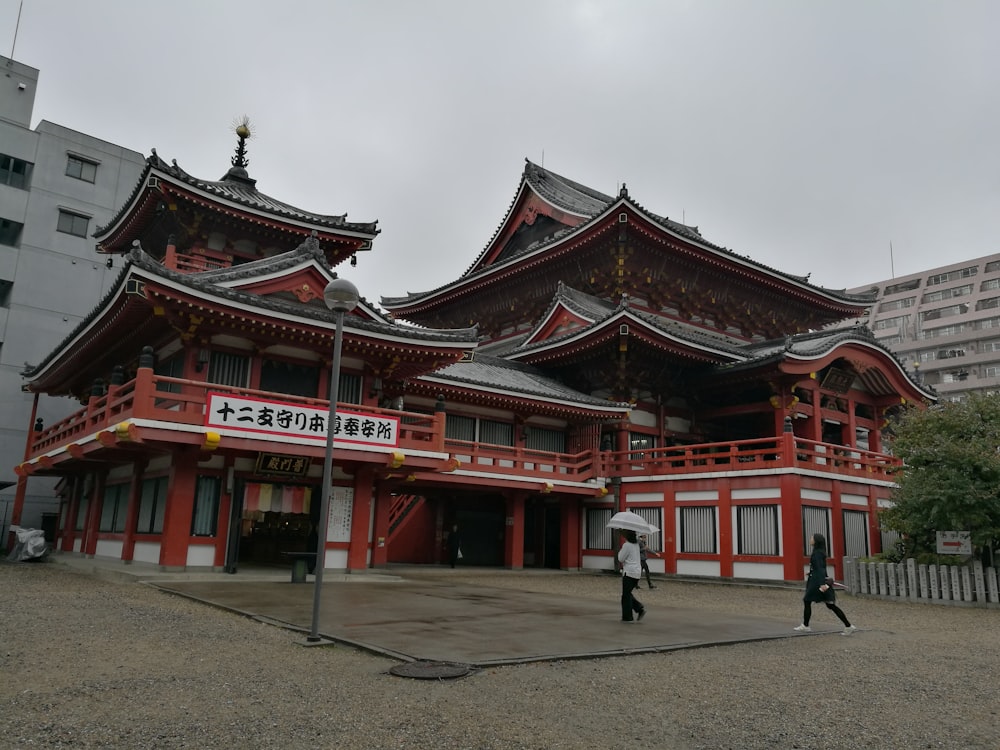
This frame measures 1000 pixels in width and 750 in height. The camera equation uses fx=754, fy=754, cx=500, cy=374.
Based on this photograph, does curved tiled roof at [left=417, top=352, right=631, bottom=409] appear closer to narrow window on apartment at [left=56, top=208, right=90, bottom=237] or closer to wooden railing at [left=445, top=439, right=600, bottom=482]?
wooden railing at [left=445, top=439, right=600, bottom=482]

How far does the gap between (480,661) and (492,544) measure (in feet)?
69.5

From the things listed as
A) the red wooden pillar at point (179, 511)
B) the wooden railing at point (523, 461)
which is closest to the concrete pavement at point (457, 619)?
the red wooden pillar at point (179, 511)

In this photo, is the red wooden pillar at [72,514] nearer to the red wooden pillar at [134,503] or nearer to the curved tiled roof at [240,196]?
the red wooden pillar at [134,503]

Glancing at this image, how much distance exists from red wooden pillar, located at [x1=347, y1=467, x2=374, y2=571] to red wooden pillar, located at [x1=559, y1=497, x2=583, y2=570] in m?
9.33

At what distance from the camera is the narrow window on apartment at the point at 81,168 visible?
4022 cm

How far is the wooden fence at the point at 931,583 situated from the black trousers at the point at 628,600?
1010cm

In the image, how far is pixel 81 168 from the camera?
133 feet

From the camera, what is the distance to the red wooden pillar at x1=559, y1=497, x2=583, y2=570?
28.2m

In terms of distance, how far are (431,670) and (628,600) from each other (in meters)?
5.35

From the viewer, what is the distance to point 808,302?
36.8 meters

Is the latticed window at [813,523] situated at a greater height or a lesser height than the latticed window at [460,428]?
lesser

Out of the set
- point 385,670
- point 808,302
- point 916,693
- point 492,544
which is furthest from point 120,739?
point 808,302

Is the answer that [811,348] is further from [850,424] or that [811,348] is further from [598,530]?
[598,530]

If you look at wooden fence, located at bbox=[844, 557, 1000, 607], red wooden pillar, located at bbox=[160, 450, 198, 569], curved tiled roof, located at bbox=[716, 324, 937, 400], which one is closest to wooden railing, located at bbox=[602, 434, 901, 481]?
curved tiled roof, located at bbox=[716, 324, 937, 400]
